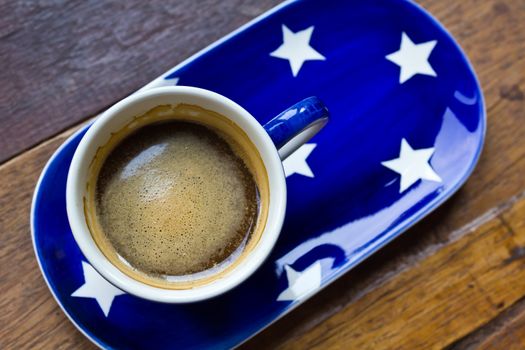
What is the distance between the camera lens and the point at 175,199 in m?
0.72

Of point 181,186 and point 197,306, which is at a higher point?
point 181,186

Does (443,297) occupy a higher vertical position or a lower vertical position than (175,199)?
lower

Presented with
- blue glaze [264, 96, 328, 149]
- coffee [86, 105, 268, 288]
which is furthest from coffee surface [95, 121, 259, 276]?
blue glaze [264, 96, 328, 149]

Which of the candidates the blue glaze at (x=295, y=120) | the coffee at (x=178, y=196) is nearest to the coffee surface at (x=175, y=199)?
the coffee at (x=178, y=196)

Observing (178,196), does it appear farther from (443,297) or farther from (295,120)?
(443,297)

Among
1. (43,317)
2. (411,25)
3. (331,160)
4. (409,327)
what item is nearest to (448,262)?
(409,327)

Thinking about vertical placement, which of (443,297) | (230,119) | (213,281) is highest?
(230,119)

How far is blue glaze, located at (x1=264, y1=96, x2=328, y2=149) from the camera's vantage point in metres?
0.66

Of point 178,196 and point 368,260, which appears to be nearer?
point 178,196

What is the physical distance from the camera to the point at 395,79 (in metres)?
0.83

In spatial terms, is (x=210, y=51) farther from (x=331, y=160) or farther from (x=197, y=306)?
(x=197, y=306)

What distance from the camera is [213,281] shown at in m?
0.68

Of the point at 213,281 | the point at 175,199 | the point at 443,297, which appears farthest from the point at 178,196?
the point at 443,297

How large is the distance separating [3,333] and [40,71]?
354 mm
